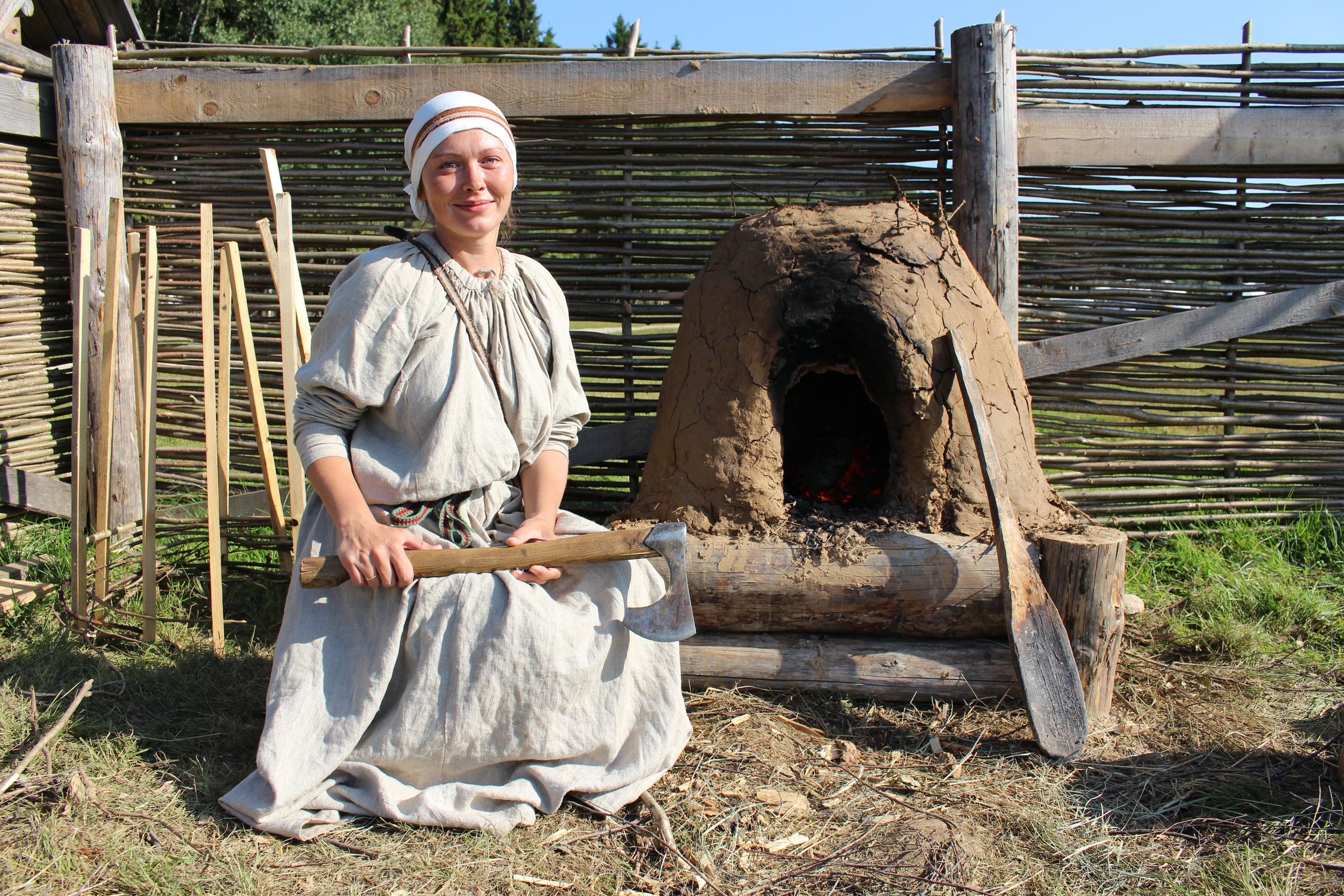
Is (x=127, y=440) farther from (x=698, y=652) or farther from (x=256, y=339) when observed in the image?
(x=698, y=652)

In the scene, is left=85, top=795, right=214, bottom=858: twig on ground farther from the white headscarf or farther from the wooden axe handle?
the white headscarf

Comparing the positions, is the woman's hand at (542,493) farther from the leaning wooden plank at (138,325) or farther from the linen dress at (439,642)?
the leaning wooden plank at (138,325)

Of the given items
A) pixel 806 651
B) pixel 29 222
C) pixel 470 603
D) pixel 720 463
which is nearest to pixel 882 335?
pixel 720 463

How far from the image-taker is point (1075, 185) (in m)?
3.96

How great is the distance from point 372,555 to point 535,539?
407mm

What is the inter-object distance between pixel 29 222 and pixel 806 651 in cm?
394

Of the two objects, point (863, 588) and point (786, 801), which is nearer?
point (786, 801)

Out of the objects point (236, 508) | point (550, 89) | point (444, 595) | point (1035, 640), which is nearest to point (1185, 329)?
point (1035, 640)

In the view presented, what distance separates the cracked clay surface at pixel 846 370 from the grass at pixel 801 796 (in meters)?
0.66

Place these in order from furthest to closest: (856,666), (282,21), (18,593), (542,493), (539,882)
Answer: (282,21)
(18,593)
(856,666)
(542,493)
(539,882)

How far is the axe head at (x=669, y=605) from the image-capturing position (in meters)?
2.10

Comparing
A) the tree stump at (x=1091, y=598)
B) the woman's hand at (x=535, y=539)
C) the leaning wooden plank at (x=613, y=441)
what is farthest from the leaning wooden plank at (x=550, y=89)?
the woman's hand at (x=535, y=539)

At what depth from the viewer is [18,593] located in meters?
3.36

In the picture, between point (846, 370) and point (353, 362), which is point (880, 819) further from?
point (353, 362)
